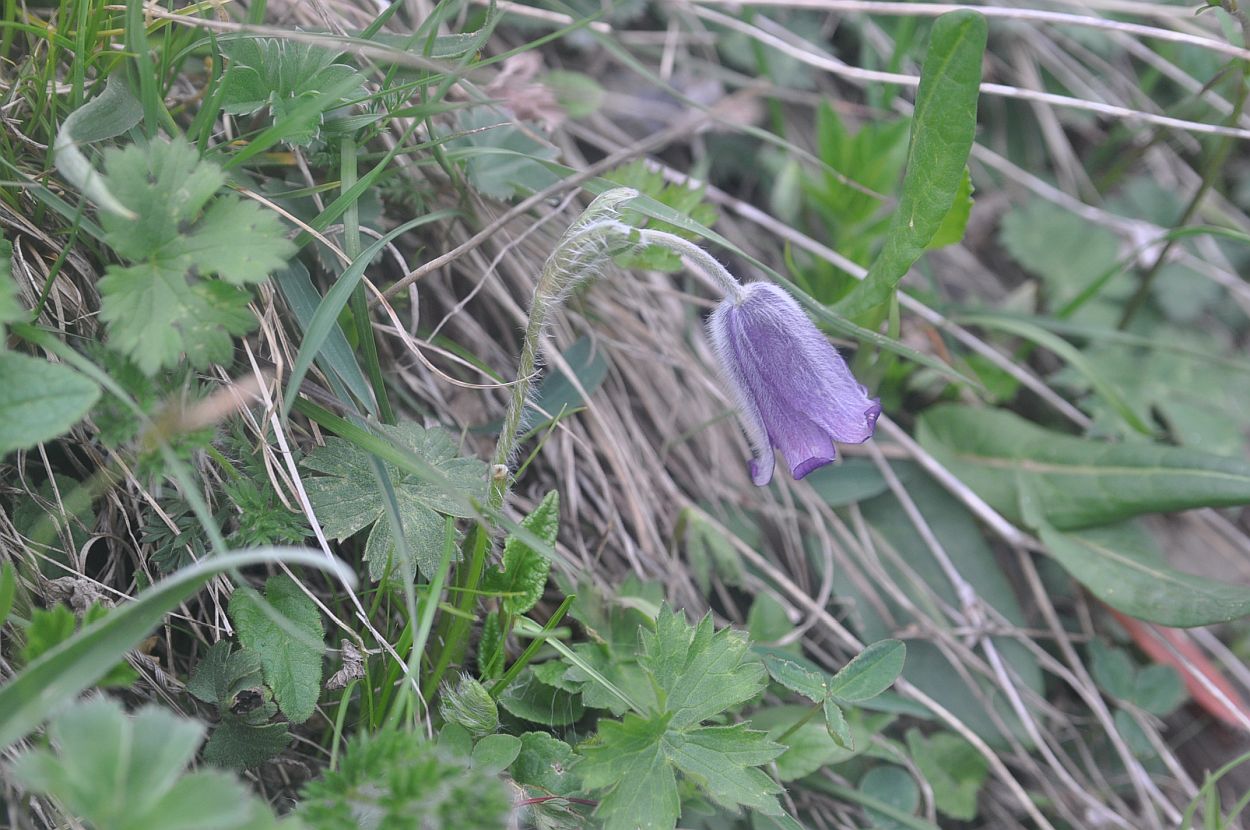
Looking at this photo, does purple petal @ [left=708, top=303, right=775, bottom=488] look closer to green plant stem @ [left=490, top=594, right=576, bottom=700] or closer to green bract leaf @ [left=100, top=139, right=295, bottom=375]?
green plant stem @ [left=490, top=594, right=576, bottom=700]

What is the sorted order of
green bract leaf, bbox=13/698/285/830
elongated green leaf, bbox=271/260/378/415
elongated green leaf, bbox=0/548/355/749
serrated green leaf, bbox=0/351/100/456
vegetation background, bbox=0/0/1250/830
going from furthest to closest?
elongated green leaf, bbox=271/260/378/415 → vegetation background, bbox=0/0/1250/830 → serrated green leaf, bbox=0/351/100/456 → elongated green leaf, bbox=0/548/355/749 → green bract leaf, bbox=13/698/285/830

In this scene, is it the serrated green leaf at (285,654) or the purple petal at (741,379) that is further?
the purple petal at (741,379)

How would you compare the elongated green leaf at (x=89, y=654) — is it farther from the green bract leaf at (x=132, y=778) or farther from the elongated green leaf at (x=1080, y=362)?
the elongated green leaf at (x=1080, y=362)

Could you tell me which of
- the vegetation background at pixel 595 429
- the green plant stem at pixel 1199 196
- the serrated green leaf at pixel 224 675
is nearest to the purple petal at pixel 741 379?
the vegetation background at pixel 595 429

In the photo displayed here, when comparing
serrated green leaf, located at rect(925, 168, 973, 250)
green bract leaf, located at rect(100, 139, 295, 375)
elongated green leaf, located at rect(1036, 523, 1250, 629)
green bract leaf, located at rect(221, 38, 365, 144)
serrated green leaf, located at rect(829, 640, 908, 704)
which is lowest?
elongated green leaf, located at rect(1036, 523, 1250, 629)

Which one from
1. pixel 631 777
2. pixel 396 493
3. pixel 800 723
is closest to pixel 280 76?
pixel 396 493

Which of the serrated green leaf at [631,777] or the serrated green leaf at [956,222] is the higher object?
the serrated green leaf at [956,222]

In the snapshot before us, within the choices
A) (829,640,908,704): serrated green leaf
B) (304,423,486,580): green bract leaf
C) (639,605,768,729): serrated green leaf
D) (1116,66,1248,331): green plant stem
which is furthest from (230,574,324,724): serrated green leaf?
(1116,66,1248,331): green plant stem

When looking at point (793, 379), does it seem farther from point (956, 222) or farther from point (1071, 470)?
point (1071, 470)

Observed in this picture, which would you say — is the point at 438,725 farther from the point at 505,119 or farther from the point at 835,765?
the point at 505,119
